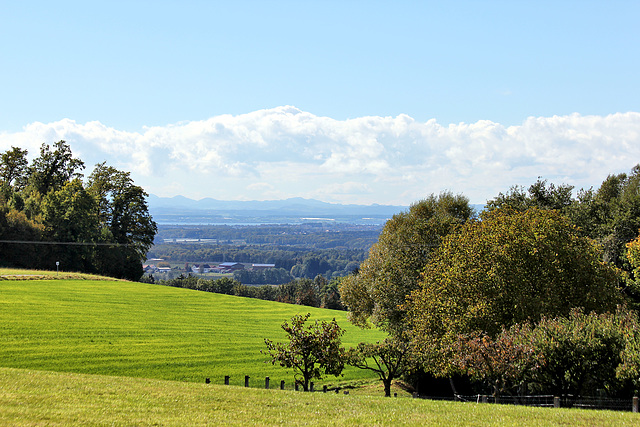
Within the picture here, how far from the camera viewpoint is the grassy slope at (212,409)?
13.4m

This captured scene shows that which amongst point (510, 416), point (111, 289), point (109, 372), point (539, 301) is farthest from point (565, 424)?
point (111, 289)

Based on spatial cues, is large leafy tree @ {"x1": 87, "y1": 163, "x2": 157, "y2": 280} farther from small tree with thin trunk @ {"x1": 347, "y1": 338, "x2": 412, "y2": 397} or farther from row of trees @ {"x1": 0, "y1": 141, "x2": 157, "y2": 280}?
small tree with thin trunk @ {"x1": 347, "y1": 338, "x2": 412, "y2": 397}

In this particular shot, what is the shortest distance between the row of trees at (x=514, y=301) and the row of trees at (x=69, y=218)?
54753 millimetres

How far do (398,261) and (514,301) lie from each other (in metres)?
14.2

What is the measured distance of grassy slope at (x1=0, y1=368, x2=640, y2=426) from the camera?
13367 mm

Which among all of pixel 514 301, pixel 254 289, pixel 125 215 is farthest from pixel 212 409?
pixel 254 289

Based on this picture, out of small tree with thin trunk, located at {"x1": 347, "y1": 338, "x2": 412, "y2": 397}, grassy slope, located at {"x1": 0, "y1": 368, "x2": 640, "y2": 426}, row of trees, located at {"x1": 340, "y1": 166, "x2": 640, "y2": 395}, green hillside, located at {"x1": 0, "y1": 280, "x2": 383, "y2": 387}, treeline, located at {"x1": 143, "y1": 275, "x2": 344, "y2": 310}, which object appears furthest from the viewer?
treeline, located at {"x1": 143, "y1": 275, "x2": 344, "y2": 310}

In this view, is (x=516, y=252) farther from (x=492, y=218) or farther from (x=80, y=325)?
(x=80, y=325)

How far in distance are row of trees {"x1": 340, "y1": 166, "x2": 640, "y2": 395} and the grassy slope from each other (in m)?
5.93

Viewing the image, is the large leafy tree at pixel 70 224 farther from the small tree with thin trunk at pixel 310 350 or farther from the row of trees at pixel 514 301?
the small tree with thin trunk at pixel 310 350

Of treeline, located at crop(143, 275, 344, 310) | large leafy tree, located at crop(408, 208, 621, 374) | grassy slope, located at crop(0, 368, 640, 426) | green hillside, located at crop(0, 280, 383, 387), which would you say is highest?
large leafy tree, located at crop(408, 208, 621, 374)

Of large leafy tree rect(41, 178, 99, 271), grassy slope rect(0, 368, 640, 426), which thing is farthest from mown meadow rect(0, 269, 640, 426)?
large leafy tree rect(41, 178, 99, 271)

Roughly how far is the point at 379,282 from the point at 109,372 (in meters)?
21.9

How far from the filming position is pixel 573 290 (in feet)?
100
